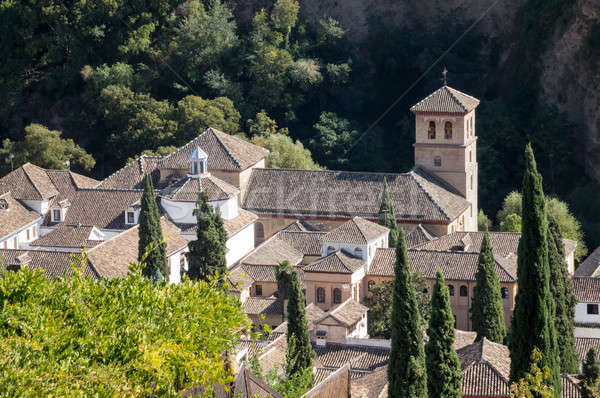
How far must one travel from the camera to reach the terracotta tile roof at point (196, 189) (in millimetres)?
63438

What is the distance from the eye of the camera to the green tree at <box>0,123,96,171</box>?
75750 mm

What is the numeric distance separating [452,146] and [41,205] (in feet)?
68.9

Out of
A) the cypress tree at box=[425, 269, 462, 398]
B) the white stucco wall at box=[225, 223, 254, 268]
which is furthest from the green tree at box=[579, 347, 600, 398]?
the white stucco wall at box=[225, 223, 254, 268]

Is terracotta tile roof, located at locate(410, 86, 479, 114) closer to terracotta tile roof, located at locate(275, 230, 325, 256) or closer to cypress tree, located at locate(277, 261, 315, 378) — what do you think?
terracotta tile roof, located at locate(275, 230, 325, 256)

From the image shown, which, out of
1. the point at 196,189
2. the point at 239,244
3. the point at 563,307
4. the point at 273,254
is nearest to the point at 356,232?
the point at 273,254

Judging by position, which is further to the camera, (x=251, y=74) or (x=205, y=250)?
(x=251, y=74)

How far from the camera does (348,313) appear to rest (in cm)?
5334

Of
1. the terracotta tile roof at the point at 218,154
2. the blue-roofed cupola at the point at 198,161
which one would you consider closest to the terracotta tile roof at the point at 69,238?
the blue-roofed cupola at the point at 198,161

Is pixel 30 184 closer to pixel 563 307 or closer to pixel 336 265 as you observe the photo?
pixel 336 265

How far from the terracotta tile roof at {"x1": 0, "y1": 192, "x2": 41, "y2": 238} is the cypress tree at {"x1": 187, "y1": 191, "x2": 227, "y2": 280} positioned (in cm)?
1153

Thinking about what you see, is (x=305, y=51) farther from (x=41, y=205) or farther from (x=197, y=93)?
(x=41, y=205)

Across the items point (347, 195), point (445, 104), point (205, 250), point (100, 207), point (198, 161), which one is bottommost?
point (205, 250)

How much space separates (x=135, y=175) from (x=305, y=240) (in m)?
11.5

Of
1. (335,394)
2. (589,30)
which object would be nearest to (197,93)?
(589,30)
